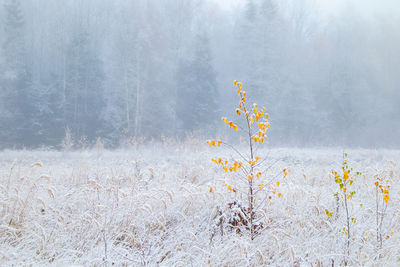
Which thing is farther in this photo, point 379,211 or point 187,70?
point 187,70

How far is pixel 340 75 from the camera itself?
18516mm

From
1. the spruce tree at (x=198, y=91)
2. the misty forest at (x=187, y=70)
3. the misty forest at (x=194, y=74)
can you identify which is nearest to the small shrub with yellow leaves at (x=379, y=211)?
the misty forest at (x=194, y=74)

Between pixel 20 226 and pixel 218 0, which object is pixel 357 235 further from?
pixel 218 0

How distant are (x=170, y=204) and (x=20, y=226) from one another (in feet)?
4.35

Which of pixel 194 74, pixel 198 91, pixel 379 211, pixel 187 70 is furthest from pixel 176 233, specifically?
pixel 187 70

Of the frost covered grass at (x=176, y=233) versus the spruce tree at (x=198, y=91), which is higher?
the spruce tree at (x=198, y=91)

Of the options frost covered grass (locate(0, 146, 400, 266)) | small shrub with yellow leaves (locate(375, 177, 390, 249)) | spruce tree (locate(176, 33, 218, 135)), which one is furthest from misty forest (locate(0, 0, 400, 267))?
small shrub with yellow leaves (locate(375, 177, 390, 249))

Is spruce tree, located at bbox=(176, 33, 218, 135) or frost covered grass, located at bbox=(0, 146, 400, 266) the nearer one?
frost covered grass, located at bbox=(0, 146, 400, 266)

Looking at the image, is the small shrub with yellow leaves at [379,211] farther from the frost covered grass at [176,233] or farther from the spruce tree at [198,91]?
the spruce tree at [198,91]

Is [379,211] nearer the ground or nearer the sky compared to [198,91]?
nearer the ground

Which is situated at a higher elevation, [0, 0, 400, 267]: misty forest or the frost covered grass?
[0, 0, 400, 267]: misty forest

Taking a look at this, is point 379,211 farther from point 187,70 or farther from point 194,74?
point 187,70

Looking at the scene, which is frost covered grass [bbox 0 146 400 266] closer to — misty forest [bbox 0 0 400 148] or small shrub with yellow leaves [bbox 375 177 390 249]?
small shrub with yellow leaves [bbox 375 177 390 249]

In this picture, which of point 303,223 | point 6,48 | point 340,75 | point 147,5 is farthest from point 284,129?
point 6,48
